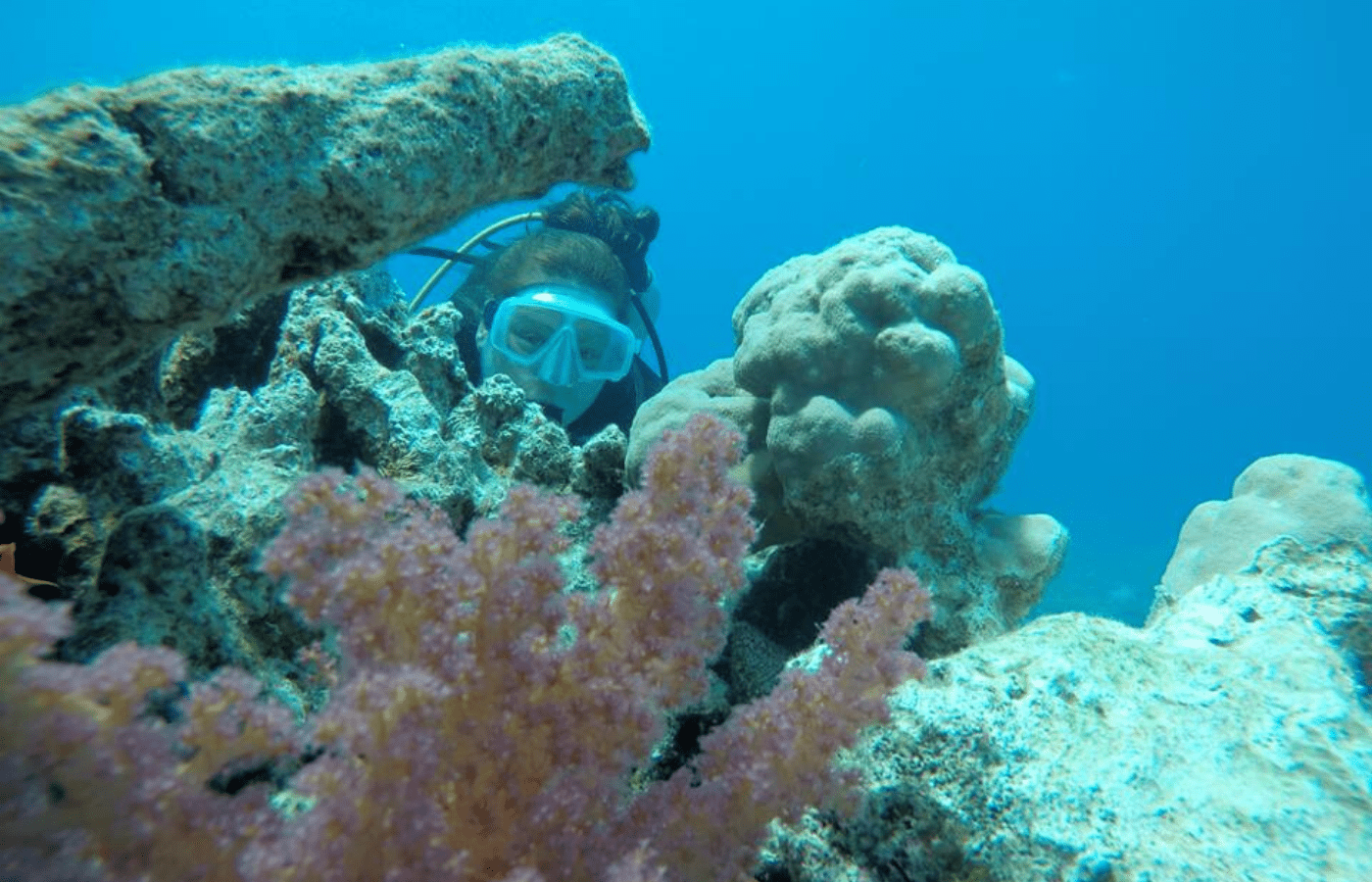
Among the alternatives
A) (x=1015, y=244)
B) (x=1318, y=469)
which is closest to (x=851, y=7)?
(x=1015, y=244)

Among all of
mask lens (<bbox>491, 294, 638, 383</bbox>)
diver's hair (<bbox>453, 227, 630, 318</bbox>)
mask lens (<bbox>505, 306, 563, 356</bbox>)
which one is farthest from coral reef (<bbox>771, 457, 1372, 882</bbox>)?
diver's hair (<bbox>453, 227, 630, 318</bbox>)

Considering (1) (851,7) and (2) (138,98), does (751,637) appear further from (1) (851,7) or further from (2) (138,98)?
(1) (851,7)

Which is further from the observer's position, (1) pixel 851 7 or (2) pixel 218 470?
(1) pixel 851 7

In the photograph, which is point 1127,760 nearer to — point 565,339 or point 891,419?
point 891,419

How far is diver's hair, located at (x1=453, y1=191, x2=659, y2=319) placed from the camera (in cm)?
621

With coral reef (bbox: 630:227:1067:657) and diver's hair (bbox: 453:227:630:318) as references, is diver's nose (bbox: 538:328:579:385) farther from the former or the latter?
coral reef (bbox: 630:227:1067:657)

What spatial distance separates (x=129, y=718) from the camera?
3.86 ft

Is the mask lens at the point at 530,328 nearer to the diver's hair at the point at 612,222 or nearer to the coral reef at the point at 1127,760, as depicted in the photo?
the diver's hair at the point at 612,222

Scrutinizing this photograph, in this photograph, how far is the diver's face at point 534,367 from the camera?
5.80m

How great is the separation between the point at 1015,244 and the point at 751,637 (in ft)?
334

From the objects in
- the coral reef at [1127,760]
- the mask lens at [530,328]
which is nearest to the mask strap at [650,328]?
the mask lens at [530,328]

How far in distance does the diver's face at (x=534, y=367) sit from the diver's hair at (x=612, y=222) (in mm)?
773

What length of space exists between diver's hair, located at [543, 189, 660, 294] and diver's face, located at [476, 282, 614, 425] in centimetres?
77

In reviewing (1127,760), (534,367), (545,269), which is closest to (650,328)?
(545,269)
